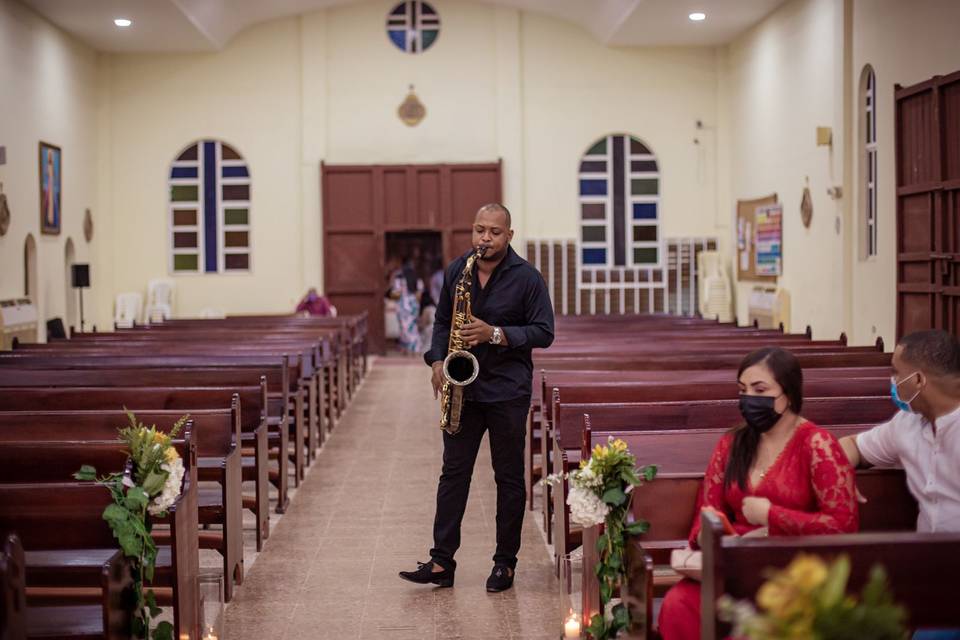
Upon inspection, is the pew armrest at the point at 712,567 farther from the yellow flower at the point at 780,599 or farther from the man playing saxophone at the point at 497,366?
the man playing saxophone at the point at 497,366

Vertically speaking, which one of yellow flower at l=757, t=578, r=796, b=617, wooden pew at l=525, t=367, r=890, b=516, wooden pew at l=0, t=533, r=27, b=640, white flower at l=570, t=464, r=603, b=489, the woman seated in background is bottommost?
wooden pew at l=0, t=533, r=27, b=640

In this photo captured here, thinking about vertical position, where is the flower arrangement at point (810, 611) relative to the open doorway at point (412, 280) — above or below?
below

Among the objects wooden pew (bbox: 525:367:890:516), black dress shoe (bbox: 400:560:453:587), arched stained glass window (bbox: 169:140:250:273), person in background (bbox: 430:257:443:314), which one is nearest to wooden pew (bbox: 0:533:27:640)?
black dress shoe (bbox: 400:560:453:587)

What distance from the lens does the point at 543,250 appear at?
60.1 feet

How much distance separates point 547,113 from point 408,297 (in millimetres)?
3449

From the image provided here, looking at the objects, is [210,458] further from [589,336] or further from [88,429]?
[589,336]

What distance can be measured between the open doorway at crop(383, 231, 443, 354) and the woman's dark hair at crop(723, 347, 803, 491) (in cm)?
1396

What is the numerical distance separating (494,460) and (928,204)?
19.7 feet

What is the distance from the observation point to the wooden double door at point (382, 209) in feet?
59.5

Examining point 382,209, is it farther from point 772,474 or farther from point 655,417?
point 772,474

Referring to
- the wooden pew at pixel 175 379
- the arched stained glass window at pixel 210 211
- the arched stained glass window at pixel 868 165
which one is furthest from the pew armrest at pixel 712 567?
the arched stained glass window at pixel 210 211

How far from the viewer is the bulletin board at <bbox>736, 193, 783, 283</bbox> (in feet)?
51.6

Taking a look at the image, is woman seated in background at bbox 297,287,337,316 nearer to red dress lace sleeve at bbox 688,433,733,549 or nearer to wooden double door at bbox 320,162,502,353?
wooden double door at bbox 320,162,502,353

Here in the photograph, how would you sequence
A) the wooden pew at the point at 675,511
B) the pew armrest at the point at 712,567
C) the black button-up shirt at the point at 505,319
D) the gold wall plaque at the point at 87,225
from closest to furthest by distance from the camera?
1. the pew armrest at the point at 712,567
2. the wooden pew at the point at 675,511
3. the black button-up shirt at the point at 505,319
4. the gold wall plaque at the point at 87,225
